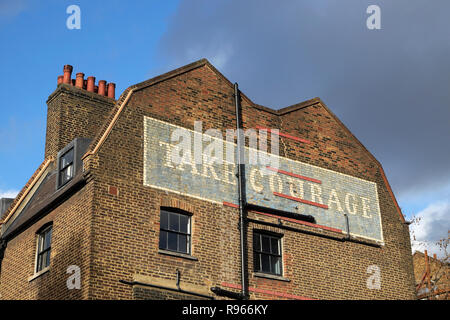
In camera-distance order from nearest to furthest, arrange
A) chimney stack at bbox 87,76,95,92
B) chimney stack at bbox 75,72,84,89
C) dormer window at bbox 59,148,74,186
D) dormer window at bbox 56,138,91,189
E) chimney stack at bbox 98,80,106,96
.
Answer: dormer window at bbox 56,138,91,189, dormer window at bbox 59,148,74,186, chimney stack at bbox 75,72,84,89, chimney stack at bbox 87,76,95,92, chimney stack at bbox 98,80,106,96

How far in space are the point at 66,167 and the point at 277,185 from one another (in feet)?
22.1

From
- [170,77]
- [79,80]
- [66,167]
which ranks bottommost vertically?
[66,167]

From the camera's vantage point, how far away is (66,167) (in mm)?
21172

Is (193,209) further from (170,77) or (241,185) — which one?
(170,77)

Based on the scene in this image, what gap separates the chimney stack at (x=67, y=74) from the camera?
80.1 ft

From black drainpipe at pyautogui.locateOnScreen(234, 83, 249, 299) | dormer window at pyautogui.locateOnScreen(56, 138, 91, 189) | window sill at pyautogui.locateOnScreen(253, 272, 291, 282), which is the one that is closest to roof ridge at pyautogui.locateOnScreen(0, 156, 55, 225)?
dormer window at pyautogui.locateOnScreen(56, 138, 91, 189)

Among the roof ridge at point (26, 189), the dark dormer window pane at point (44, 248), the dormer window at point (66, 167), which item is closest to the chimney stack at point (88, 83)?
the roof ridge at point (26, 189)

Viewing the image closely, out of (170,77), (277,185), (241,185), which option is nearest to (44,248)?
(241,185)

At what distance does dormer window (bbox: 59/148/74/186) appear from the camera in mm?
20875

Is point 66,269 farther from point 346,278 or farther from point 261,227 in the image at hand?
point 346,278

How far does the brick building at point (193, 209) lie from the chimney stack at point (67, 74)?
5 centimetres

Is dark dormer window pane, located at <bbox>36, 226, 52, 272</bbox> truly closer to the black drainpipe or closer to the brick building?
the brick building

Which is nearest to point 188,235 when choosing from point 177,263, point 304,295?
point 177,263
